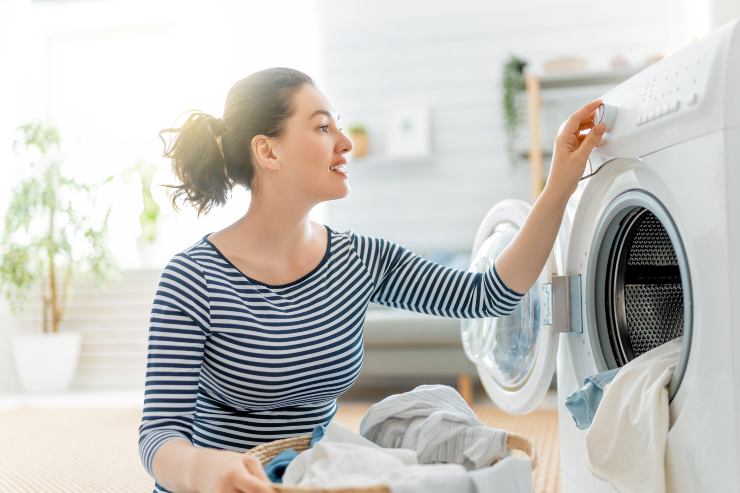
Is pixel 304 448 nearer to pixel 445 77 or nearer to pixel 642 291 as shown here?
pixel 642 291

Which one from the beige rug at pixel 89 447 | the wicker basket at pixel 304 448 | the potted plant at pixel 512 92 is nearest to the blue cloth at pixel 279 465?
the wicker basket at pixel 304 448

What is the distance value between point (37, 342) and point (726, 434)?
4.11 metres

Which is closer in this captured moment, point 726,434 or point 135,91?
point 726,434

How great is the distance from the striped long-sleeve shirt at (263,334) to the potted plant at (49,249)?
3.21m

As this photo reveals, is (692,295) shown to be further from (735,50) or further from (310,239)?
(310,239)

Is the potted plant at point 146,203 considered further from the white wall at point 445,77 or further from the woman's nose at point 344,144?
the woman's nose at point 344,144

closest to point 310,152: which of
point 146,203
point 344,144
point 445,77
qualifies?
point 344,144

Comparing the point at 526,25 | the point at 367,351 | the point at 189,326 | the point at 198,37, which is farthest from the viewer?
the point at 198,37

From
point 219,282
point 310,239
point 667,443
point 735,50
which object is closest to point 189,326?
point 219,282

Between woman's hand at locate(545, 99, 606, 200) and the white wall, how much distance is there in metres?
2.80

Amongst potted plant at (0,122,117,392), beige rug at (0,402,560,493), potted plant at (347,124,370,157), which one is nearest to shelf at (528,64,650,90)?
potted plant at (347,124,370,157)

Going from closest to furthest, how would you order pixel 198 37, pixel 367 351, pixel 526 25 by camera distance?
pixel 367 351
pixel 526 25
pixel 198 37

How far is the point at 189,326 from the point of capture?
3.77ft

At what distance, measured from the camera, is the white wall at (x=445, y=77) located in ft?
13.4
